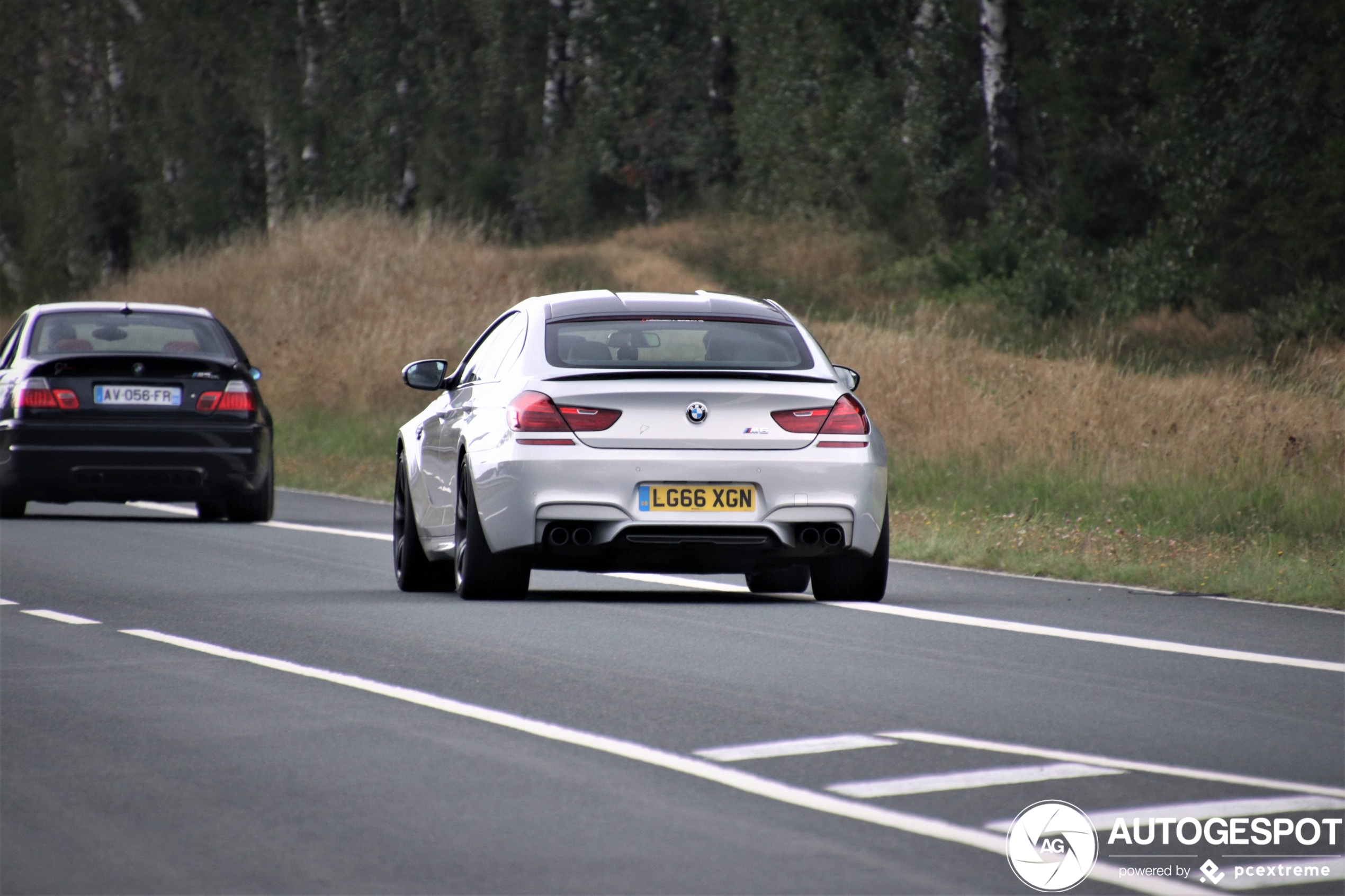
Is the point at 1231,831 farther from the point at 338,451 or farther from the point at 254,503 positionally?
the point at 338,451

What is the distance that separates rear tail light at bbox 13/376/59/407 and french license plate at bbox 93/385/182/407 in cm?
18

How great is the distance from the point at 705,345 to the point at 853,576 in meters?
1.43

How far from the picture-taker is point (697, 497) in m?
11.1

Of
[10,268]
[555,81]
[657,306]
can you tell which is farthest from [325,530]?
[10,268]

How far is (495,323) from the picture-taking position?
42.5ft

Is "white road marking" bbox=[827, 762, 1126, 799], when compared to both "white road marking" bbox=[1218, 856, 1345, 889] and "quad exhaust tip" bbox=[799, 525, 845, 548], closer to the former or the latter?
"white road marking" bbox=[1218, 856, 1345, 889]

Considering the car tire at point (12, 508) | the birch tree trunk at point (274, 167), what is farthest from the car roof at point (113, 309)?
the birch tree trunk at point (274, 167)

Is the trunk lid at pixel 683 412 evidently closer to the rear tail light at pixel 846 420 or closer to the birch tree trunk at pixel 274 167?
the rear tail light at pixel 846 420

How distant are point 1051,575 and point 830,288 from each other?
115 ft

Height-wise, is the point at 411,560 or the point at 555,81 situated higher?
the point at 411,560

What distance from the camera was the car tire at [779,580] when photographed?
12930mm

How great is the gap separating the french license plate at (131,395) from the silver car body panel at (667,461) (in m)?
6.78

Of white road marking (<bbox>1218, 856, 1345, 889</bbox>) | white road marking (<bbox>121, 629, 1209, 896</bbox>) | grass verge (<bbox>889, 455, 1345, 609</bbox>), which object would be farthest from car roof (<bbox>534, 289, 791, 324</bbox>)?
white road marking (<bbox>1218, 856, 1345, 889</bbox>)

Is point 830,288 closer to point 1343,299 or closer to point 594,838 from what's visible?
point 1343,299
